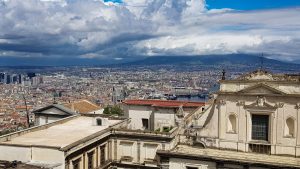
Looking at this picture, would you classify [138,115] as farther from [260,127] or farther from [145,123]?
[260,127]

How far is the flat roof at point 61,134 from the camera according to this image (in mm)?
26436

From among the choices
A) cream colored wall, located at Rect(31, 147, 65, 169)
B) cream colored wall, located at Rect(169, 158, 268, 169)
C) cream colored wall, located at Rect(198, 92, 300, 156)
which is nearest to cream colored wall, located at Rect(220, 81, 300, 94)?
cream colored wall, located at Rect(198, 92, 300, 156)

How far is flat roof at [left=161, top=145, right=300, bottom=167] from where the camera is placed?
84.8 ft

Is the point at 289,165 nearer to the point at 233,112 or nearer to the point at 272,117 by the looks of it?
the point at 272,117

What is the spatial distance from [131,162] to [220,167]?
7613 millimetres

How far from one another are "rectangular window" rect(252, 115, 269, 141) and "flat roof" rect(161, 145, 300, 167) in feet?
4.39

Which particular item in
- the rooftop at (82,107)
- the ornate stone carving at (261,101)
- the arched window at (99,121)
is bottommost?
the arched window at (99,121)

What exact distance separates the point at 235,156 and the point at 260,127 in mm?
2888

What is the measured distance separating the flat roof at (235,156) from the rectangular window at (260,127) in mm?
1337

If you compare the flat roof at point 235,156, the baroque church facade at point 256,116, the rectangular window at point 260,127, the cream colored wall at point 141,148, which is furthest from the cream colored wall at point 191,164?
the rectangular window at point 260,127

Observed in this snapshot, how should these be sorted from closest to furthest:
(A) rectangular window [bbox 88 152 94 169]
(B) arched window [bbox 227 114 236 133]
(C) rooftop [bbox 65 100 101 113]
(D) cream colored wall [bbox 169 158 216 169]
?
(D) cream colored wall [bbox 169 158 216 169], (A) rectangular window [bbox 88 152 94 169], (B) arched window [bbox 227 114 236 133], (C) rooftop [bbox 65 100 101 113]

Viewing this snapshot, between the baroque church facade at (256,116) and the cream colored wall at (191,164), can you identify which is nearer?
the baroque church facade at (256,116)

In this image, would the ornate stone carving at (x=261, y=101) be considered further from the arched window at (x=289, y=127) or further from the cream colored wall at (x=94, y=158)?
the cream colored wall at (x=94, y=158)

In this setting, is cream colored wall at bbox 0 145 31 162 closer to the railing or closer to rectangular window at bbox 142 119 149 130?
rectangular window at bbox 142 119 149 130
